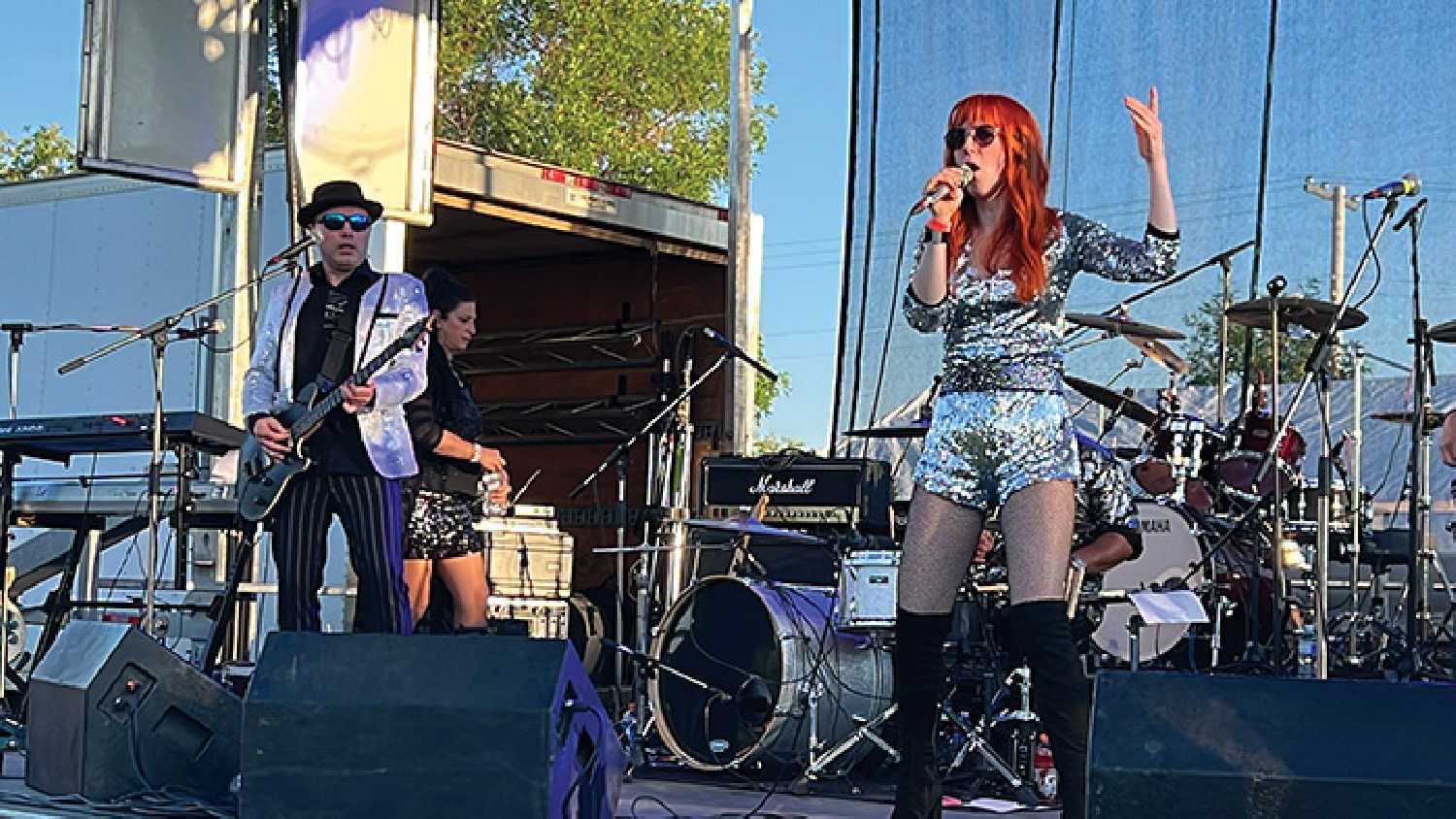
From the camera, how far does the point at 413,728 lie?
11.6 feet

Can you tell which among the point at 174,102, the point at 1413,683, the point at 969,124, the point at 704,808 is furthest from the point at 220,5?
the point at 1413,683

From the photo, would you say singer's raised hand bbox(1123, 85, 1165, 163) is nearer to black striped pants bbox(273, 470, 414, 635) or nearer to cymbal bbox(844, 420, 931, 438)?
black striped pants bbox(273, 470, 414, 635)

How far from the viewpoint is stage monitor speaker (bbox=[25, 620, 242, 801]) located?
436cm

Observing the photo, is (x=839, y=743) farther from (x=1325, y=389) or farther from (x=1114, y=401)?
(x=1325, y=389)

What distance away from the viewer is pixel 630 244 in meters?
10.5

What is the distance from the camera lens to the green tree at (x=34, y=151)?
107ft

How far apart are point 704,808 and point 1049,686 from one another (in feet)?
6.01

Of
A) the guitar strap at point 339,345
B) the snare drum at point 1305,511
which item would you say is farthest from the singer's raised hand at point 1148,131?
the snare drum at point 1305,511

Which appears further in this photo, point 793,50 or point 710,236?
point 710,236

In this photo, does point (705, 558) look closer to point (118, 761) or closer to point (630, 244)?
point (630, 244)

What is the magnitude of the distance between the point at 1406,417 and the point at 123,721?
184 inches

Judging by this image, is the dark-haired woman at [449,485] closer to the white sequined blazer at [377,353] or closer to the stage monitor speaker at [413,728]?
the white sequined blazer at [377,353]

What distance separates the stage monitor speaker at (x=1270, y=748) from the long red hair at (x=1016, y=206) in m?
0.99

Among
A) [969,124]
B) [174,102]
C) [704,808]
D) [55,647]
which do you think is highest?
[174,102]
